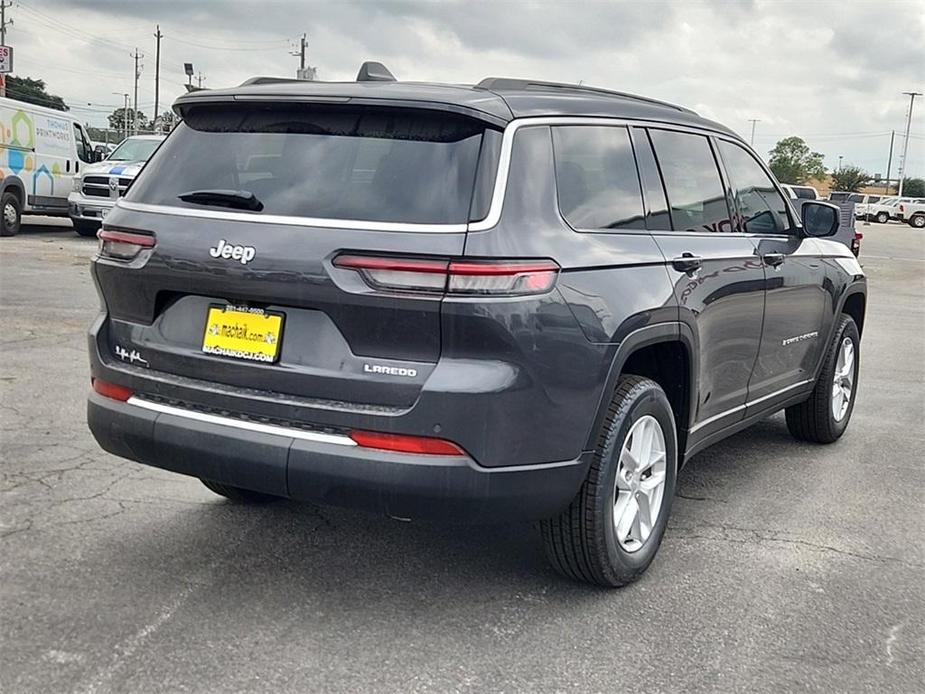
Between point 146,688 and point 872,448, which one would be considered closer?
point 146,688

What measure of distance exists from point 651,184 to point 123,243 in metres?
2.07

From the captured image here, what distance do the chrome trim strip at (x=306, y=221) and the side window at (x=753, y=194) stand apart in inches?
88.0

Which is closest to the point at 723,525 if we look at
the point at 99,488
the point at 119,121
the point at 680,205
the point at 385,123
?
the point at 680,205

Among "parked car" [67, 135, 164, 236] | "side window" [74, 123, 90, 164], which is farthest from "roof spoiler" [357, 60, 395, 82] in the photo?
"side window" [74, 123, 90, 164]

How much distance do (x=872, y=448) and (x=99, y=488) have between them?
441 cm

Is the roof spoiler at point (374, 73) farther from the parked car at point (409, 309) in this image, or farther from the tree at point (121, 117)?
the tree at point (121, 117)

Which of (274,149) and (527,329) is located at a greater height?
(274,149)

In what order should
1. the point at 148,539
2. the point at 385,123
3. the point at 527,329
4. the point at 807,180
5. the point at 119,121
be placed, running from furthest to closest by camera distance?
the point at 119,121
the point at 807,180
the point at 148,539
the point at 385,123
the point at 527,329

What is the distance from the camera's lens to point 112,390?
362cm

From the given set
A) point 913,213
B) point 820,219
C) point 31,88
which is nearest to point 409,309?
point 820,219

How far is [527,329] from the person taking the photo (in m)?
3.12

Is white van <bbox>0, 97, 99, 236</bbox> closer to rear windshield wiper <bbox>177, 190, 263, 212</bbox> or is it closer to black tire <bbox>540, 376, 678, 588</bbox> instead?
rear windshield wiper <bbox>177, 190, 263, 212</bbox>

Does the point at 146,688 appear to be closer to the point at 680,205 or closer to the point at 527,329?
the point at 527,329

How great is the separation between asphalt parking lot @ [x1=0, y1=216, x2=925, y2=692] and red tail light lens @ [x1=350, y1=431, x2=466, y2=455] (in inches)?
26.1
